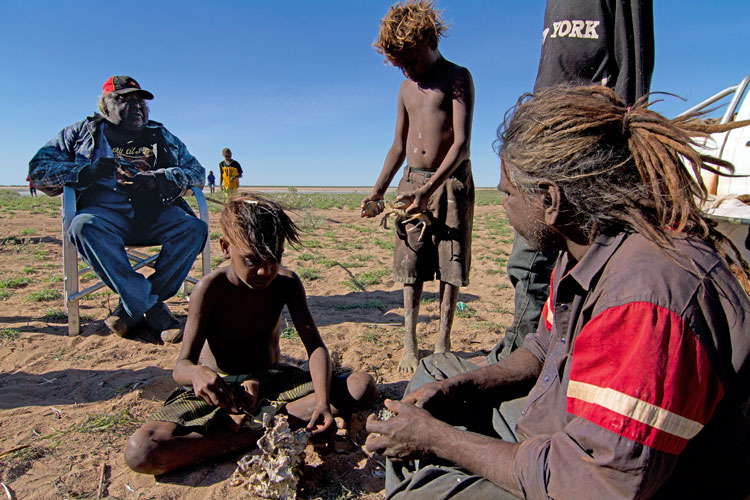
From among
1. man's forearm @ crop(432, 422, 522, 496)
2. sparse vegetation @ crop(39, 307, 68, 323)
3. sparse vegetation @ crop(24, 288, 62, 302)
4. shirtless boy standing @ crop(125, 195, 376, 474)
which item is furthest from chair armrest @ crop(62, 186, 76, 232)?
man's forearm @ crop(432, 422, 522, 496)

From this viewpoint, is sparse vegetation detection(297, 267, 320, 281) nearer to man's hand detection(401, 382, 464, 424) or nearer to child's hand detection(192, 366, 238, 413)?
child's hand detection(192, 366, 238, 413)

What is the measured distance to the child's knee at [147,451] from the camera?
1.97 m

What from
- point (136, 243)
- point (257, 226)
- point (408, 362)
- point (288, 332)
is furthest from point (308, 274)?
point (257, 226)

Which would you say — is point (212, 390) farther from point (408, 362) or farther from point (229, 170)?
point (229, 170)

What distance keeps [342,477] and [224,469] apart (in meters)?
0.55

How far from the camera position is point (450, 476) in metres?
A: 1.51

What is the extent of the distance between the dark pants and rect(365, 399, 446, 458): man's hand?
0.26 ft

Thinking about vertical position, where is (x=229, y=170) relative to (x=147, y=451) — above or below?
above

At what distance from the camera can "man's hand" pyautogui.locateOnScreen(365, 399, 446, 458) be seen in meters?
1.57

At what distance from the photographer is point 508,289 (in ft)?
19.5

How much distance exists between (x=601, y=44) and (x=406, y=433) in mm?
2344

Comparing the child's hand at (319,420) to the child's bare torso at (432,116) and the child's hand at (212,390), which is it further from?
the child's bare torso at (432,116)

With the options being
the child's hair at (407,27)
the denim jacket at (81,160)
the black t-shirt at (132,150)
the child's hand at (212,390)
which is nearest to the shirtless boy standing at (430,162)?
the child's hair at (407,27)

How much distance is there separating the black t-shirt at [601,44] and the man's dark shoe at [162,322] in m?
3.24
